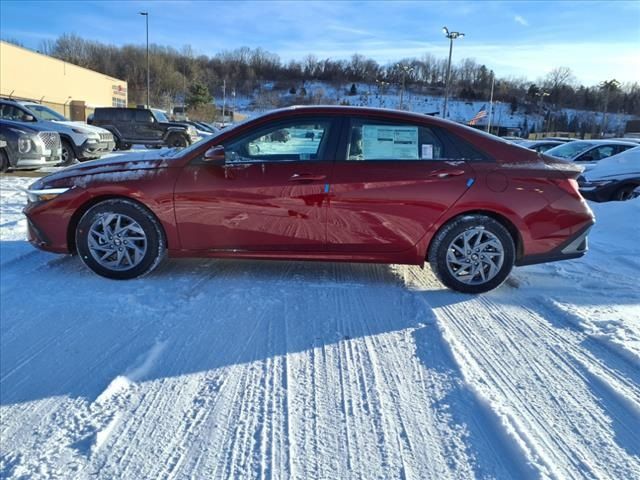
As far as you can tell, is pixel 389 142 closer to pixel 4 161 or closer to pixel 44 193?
pixel 44 193

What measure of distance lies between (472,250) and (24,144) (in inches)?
392

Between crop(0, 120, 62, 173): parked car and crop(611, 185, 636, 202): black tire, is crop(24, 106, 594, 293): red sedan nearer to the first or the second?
crop(611, 185, 636, 202): black tire

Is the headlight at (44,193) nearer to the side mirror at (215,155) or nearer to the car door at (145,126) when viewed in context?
the side mirror at (215,155)

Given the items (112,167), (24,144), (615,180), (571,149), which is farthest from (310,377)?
(571,149)

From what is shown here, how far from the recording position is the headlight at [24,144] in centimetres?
986

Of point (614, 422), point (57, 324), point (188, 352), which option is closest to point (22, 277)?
point (57, 324)

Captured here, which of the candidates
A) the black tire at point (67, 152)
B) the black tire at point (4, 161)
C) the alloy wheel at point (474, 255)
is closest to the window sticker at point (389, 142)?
the alloy wheel at point (474, 255)

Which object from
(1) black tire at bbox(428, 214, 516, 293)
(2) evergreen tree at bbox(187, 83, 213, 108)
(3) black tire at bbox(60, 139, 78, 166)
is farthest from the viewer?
(2) evergreen tree at bbox(187, 83, 213, 108)

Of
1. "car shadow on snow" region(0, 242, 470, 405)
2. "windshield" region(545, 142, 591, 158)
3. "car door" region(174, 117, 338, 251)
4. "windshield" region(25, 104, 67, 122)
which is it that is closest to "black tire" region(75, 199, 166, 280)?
"car shadow on snow" region(0, 242, 470, 405)

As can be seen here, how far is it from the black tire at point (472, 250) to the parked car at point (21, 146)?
9650 mm

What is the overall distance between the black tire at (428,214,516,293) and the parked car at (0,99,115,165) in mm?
11167

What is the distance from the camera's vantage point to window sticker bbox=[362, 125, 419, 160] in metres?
3.89

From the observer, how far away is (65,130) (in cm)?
1207

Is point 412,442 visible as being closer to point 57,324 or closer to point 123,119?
point 57,324
